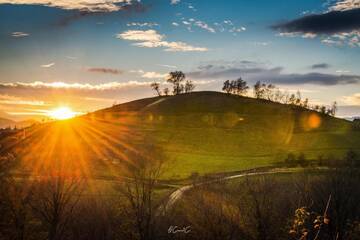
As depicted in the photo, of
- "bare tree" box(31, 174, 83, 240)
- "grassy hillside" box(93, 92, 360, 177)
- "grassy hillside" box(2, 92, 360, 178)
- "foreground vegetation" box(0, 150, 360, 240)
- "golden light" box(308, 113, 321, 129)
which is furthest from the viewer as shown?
"golden light" box(308, 113, 321, 129)

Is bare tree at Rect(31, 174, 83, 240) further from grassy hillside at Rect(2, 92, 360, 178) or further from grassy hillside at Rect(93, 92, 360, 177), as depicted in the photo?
grassy hillside at Rect(93, 92, 360, 177)

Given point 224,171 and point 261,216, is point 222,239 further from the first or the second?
point 224,171

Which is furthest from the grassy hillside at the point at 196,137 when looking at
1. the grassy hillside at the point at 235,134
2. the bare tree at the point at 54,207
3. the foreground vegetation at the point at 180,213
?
the bare tree at the point at 54,207

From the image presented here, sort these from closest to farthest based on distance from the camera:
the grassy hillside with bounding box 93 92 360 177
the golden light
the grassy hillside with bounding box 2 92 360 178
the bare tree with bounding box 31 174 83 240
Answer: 1. the bare tree with bounding box 31 174 83 240
2. the grassy hillside with bounding box 2 92 360 178
3. the grassy hillside with bounding box 93 92 360 177
4. the golden light

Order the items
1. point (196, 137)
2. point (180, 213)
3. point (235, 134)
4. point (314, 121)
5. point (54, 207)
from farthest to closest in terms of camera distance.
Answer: point (314, 121), point (235, 134), point (196, 137), point (180, 213), point (54, 207)

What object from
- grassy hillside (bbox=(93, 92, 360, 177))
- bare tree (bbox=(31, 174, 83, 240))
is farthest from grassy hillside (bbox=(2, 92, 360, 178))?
bare tree (bbox=(31, 174, 83, 240))

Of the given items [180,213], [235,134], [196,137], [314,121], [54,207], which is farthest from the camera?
[314,121]

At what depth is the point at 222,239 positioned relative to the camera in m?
44.9

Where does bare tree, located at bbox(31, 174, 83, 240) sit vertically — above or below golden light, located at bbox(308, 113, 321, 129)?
below

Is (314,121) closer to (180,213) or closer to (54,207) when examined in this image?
(180,213)

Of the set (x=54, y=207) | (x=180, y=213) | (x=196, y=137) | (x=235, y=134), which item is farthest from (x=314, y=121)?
(x=54, y=207)

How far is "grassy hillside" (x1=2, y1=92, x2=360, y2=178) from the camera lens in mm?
106812

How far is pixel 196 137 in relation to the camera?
454 feet

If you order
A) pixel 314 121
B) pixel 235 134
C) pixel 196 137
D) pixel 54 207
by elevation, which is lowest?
pixel 54 207
